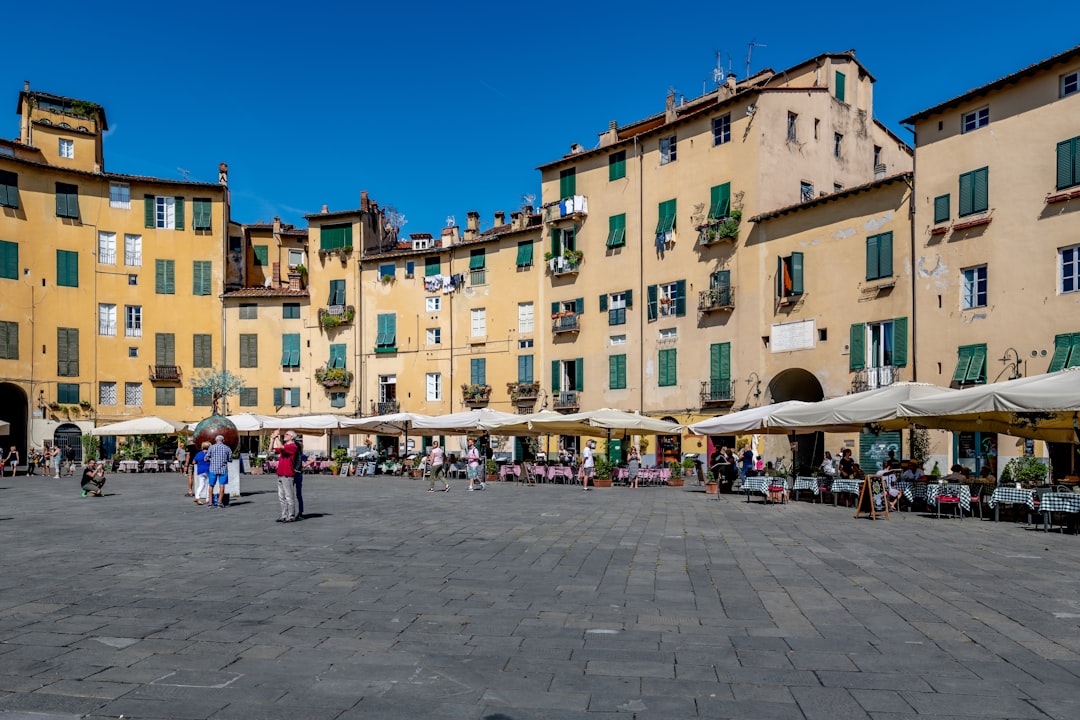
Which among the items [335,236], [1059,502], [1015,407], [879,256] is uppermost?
[335,236]

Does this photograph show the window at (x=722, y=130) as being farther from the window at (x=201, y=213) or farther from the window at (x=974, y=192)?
the window at (x=201, y=213)

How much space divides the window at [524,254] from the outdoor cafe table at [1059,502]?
3172 cm

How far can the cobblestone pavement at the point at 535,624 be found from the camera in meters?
5.23

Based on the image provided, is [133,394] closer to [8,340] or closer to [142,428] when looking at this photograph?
[8,340]

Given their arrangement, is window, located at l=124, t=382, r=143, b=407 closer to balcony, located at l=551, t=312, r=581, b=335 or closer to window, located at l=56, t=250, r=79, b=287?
window, located at l=56, t=250, r=79, b=287

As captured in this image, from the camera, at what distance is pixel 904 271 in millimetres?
28109

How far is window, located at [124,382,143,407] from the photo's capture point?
47312mm

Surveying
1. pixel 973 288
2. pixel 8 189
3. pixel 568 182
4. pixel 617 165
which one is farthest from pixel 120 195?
pixel 973 288

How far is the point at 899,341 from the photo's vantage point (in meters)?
28.1

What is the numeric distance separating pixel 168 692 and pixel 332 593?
3.25 meters

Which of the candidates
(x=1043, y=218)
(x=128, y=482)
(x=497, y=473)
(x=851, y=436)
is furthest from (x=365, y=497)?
(x=1043, y=218)

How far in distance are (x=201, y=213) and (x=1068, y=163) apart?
42.5 metres

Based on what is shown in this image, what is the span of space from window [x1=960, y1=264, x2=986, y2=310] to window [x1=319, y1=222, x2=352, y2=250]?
33642mm

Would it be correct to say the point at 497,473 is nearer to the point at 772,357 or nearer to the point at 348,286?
the point at 772,357
